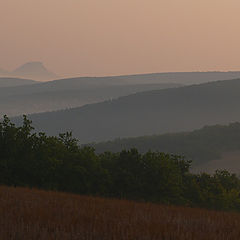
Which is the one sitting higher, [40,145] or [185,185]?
[40,145]

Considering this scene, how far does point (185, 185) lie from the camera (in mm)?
37906

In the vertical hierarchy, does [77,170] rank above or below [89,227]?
above

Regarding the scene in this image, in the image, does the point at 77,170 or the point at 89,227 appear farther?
the point at 77,170

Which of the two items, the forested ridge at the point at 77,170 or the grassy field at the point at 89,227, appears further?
the forested ridge at the point at 77,170

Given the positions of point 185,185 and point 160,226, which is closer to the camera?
point 160,226

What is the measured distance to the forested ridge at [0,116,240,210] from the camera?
2762cm

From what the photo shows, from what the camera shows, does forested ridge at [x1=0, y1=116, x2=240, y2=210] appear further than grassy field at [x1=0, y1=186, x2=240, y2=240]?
Yes

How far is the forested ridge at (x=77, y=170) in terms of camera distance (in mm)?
27625

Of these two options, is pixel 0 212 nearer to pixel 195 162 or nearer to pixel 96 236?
pixel 96 236

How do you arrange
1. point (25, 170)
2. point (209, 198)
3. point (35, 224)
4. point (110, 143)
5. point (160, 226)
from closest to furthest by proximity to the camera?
1. point (35, 224)
2. point (160, 226)
3. point (25, 170)
4. point (209, 198)
5. point (110, 143)

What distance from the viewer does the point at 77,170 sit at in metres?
29.0

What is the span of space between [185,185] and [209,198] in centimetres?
232

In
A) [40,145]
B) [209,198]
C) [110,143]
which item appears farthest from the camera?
[110,143]

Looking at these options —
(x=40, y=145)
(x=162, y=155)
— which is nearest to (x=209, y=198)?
(x=162, y=155)
